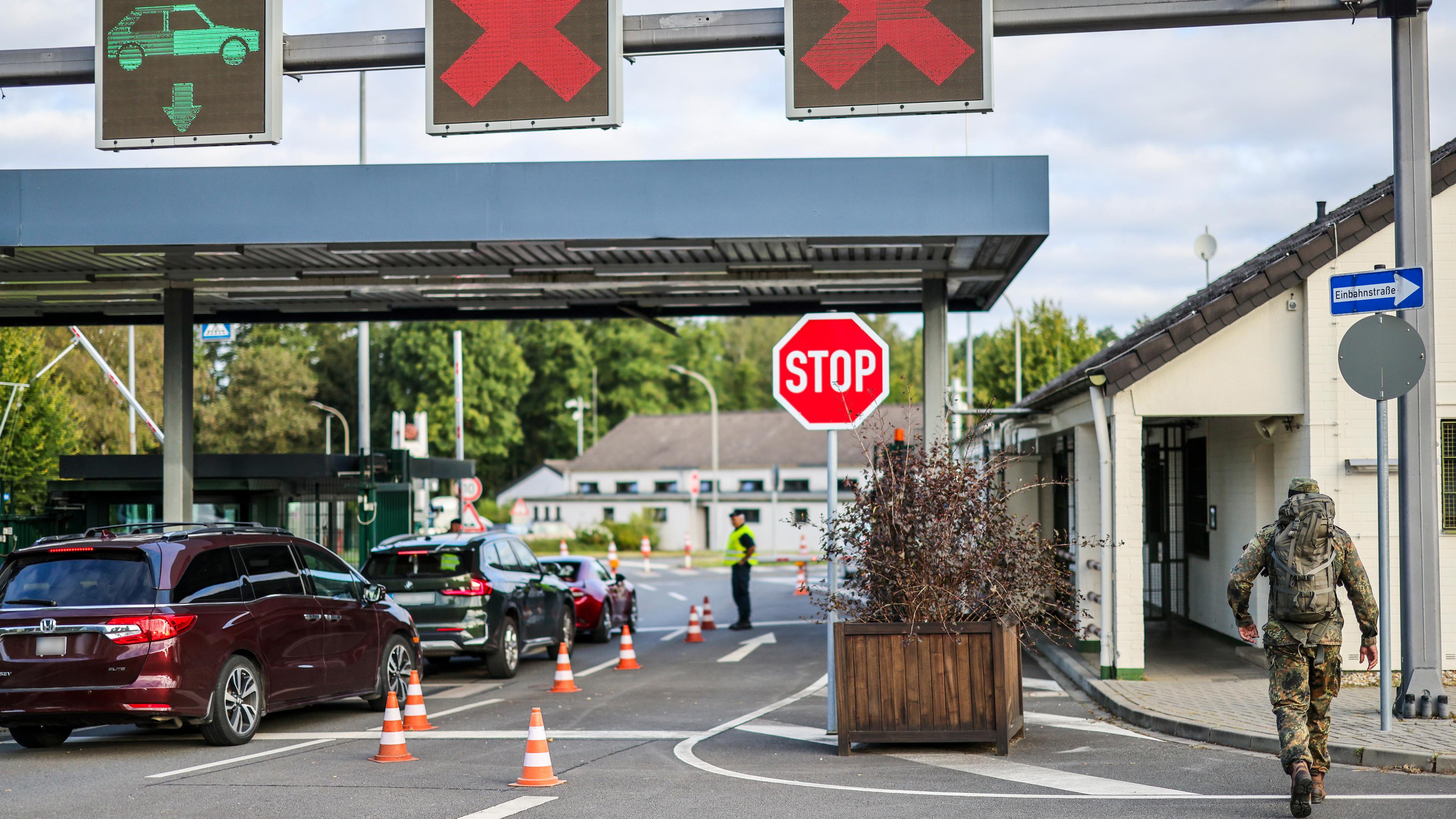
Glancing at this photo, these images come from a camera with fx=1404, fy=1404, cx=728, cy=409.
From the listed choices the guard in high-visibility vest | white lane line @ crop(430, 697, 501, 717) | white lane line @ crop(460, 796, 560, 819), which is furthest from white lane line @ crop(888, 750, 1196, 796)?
the guard in high-visibility vest

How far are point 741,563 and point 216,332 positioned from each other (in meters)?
9.61

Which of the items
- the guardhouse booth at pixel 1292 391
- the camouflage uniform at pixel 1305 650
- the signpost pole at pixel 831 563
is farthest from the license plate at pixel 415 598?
the camouflage uniform at pixel 1305 650

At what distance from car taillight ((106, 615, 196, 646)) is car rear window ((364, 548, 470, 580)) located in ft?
18.4

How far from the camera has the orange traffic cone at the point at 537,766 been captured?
8625mm

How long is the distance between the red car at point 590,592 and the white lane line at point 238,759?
8.82 meters

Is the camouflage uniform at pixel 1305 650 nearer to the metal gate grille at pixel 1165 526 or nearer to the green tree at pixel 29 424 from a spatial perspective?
the metal gate grille at pixel 1165 526

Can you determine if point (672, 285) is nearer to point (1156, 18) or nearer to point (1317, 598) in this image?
point (1156, 18)

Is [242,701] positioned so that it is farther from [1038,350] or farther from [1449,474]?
[1038,350]

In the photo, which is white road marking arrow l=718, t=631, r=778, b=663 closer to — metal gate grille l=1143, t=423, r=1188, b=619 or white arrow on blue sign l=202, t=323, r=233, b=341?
metal gate grille l=1143, t=423, r=1188, b=619

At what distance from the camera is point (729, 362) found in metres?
102

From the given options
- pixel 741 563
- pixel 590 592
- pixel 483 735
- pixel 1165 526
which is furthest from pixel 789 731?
pixel 741 563

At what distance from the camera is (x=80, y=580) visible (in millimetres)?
10289

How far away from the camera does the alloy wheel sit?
34.6 ft

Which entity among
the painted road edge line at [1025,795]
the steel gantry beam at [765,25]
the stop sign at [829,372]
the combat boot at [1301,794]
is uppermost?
the steel gantry beam at [765,25]
